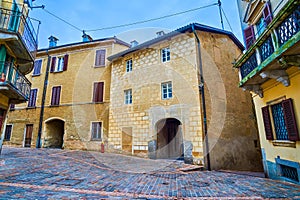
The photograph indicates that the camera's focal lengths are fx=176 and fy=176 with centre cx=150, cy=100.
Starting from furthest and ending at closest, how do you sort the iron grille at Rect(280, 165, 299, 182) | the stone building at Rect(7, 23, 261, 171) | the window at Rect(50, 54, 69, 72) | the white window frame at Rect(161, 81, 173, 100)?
the window at Rect(50, 54, 69, 72), the white window frame at Rect(161, 81, 173, 100), the stone building at Rect(7, 23, 261, 171), the iron grille at Rect(280, 165, 299, 182)

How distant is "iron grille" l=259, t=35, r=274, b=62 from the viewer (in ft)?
16.2

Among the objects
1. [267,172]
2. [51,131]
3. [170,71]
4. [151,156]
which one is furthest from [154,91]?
[51,131]

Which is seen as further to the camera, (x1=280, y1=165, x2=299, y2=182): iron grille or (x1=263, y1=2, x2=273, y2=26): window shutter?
(x1=263, y1=2, x2=273, y2=26): window shutter

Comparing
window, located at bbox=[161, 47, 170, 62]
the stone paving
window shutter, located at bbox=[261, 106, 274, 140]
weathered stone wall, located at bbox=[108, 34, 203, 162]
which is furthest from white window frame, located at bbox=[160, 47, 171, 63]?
the stone paving

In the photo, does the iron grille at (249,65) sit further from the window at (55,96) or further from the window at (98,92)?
the window at (55,96)

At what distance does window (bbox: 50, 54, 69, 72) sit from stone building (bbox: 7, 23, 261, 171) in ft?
1.80

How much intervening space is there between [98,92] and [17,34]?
795 centimetres

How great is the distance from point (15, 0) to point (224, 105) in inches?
479

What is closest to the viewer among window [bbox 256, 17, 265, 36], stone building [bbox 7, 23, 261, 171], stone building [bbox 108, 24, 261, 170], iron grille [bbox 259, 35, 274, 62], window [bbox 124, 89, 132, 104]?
iron grille [bbox 259, 35, 274, 62]

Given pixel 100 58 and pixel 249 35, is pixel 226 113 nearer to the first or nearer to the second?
pixel 249 35

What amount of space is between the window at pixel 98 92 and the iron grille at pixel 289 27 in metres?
12.7

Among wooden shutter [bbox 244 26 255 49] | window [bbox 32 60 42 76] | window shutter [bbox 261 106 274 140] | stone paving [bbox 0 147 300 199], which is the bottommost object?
stone paving [bbox 0 147 300 199]

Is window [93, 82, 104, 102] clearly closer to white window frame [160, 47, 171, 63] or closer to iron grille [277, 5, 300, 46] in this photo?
white window frame [160, 47, 171, 63]

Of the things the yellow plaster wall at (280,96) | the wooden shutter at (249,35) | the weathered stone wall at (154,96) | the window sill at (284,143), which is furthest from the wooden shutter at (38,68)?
the window sill at (284,143)
